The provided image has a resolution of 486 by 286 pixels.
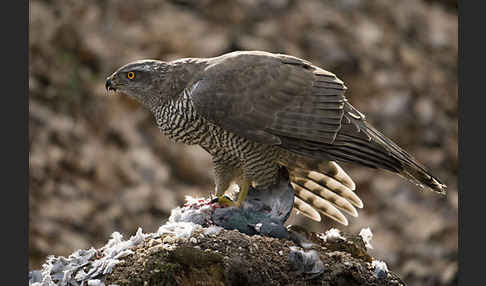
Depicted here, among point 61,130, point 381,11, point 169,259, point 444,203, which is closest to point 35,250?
point 61,130

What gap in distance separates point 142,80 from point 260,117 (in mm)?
943

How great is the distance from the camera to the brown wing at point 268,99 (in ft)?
15.9

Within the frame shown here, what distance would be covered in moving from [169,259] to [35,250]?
442 cm

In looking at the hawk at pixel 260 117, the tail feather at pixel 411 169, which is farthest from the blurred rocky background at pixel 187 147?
the tail feather at pixel 411 169

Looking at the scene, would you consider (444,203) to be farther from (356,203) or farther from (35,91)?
(35,91)

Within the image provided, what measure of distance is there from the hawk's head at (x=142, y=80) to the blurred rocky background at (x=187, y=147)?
11.7 feet

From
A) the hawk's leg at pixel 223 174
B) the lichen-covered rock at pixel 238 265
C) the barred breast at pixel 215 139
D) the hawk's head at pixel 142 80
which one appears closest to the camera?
the lichen-covered rock at pixel 238 265

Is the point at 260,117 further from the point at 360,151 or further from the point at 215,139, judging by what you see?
the point at 360,151

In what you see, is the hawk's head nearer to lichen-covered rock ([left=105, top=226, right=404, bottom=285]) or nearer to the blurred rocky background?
lichen-covered rock ([left=105, top=226, right=404, bottom=285])

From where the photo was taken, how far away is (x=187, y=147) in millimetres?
9281

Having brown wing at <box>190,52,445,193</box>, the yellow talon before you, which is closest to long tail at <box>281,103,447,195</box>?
brown wing at <box>190,52,445,193</box>

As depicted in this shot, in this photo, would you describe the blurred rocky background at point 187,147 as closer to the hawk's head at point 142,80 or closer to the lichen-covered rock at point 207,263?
the hawk's head at point 142,80

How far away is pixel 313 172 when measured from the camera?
5453 mm

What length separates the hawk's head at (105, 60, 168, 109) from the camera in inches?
203
